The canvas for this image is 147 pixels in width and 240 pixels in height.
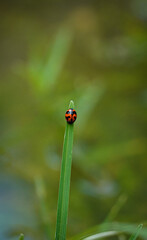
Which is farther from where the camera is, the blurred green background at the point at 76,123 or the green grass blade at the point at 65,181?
the blurred green background at the point at 76,123

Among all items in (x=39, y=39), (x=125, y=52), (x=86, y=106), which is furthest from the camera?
(x=39, y=39)

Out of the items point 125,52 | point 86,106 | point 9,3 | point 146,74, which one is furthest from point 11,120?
point 9,3

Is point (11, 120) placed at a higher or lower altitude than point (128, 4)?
lower

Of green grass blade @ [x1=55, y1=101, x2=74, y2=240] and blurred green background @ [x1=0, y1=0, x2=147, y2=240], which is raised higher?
blurred green background @ [x1=0, y1=0, x2=147, y2=240]

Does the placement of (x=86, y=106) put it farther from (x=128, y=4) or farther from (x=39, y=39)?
(x=128, y=4)

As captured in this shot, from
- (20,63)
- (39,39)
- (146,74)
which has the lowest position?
(146,74)

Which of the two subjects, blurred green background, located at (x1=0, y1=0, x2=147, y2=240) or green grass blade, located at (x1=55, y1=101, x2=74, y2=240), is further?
blurred green background, located at (x1=0, y1=0, x2=147, y2=240)

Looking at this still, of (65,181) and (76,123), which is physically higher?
(76,123)

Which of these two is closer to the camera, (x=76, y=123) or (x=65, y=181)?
(x=65, y=181)
